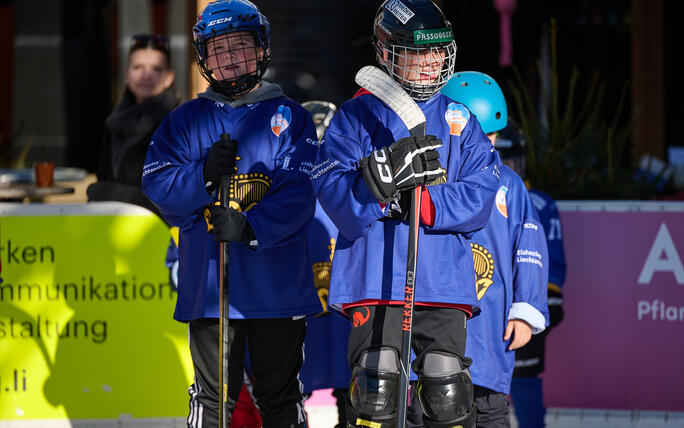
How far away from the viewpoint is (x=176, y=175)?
3.94 m

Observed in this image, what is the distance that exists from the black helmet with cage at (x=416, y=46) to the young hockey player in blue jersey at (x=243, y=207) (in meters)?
0.57

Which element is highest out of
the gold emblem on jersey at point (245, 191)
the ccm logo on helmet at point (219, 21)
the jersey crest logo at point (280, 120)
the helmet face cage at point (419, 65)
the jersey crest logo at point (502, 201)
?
the ccm logo on helmet at point (219, 21)

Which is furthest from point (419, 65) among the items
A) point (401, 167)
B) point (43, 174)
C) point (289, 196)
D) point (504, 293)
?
point (43, 174)

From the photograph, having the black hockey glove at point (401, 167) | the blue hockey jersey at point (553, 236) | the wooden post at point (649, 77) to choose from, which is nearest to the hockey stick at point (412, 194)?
the black hockey glove at point (401, 167)

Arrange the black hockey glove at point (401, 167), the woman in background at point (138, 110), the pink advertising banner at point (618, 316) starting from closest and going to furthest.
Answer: the black hockey glove at point (401, 167), the pink advertising banner at point (618, 316), the woman in background at point (138, 110)

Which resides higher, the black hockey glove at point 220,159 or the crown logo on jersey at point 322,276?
the black hockey glove at point 220,159

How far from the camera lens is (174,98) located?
244 inches

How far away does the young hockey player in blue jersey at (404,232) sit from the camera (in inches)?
141

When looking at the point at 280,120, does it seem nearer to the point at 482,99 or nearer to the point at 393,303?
Answer: the point at 393,303

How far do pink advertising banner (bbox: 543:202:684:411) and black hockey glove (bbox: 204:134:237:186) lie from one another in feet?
7.94

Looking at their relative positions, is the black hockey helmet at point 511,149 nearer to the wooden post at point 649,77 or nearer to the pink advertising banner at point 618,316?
the pink advertising banner at point 618,316

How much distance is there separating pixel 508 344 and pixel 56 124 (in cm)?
1041

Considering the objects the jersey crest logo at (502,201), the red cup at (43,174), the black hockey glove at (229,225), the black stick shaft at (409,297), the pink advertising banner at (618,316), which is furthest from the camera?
the red cup at (43,174)

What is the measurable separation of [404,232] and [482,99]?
1256 mm
